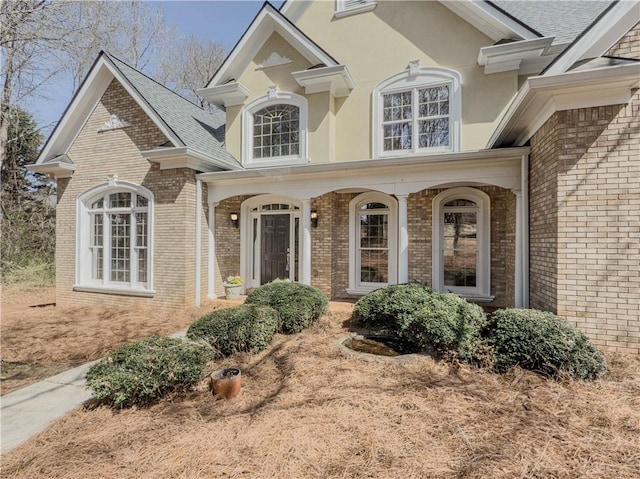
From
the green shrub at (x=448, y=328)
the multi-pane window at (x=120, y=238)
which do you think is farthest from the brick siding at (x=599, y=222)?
the multi-pane window at (x=120, y=238)

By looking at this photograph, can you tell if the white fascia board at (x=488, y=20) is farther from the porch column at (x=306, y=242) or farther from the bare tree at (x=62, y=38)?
the bare tree at (x=62, y=38)

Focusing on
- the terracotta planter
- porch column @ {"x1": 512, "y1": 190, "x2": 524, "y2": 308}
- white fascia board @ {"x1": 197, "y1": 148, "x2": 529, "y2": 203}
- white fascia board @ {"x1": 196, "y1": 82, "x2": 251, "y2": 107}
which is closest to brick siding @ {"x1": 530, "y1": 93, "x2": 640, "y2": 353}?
porch column @ {"x1": 512, "y1": 190, "x2": 524, "y2": 308}

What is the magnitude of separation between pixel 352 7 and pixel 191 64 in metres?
15.9

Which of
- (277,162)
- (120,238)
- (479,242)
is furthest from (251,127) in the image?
(479,242)

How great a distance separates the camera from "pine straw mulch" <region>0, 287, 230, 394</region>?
536cm

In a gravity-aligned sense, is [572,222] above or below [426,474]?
above

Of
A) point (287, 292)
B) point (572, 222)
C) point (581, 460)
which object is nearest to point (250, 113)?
point (287, 292)

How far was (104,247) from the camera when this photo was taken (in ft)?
30.8

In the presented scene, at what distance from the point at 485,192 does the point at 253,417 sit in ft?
24.1

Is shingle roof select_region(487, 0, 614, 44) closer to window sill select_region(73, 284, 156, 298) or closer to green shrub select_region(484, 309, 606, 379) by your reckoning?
green shrub select_region(484, 309, 606, 379)

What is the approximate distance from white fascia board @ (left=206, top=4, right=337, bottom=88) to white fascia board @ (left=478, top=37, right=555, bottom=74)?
3.64m

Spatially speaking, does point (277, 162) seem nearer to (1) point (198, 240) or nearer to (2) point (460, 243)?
(1) point (198, 240)

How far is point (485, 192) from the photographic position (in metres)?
8.22

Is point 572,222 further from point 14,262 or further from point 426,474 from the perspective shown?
point 14,262
